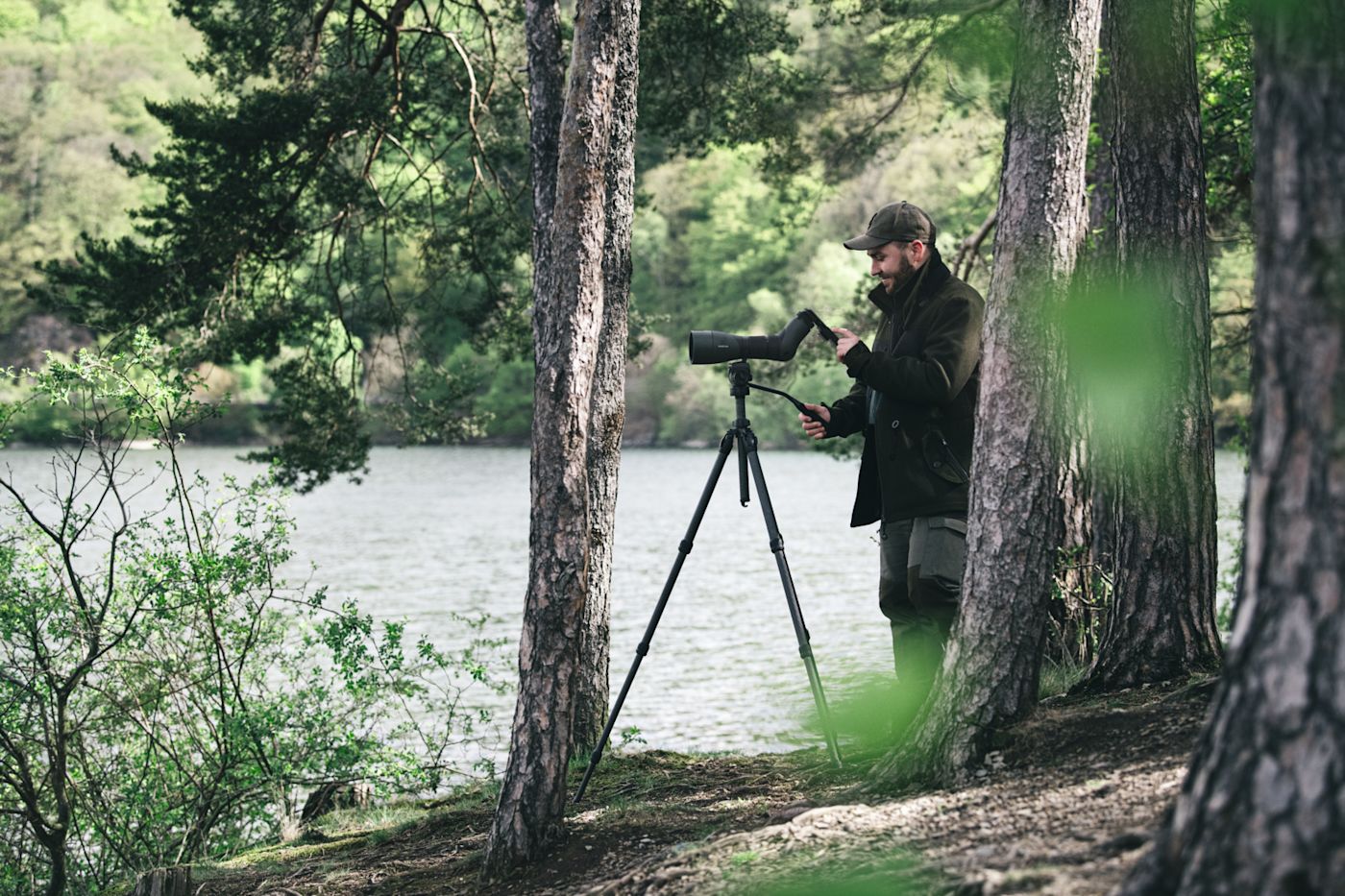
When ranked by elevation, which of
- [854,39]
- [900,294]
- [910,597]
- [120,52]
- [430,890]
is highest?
[120,52]

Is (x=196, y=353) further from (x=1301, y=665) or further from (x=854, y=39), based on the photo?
(x=1301, y=665)

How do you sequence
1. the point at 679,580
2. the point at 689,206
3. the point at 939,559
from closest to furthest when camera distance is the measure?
the point at 939,559
the point at 679,580
the point at 689,206

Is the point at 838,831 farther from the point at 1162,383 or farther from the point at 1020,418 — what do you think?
the point at 1162,383

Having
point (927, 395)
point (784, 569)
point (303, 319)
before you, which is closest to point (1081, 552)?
point (927, 395)

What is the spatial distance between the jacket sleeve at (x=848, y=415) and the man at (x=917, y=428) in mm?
16

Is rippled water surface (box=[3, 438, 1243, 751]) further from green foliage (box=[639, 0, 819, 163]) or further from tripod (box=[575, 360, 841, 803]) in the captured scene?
green foliage (box=[639, 0, 819, 163])

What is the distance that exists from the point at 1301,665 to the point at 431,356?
9.64 m

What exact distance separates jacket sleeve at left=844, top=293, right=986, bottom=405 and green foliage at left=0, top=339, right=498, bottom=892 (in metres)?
3.45

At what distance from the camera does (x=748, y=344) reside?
4348 mm

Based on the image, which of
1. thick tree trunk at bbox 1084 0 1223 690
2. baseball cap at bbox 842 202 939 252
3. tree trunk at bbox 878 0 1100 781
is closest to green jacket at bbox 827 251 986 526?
baseball cap at bbox 842 202 939 252

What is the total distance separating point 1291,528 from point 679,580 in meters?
18.8

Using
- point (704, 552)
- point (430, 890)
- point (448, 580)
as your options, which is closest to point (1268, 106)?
point (430, 890)

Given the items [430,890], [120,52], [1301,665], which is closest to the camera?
[1301,665]

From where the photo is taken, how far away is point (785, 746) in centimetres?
1022
